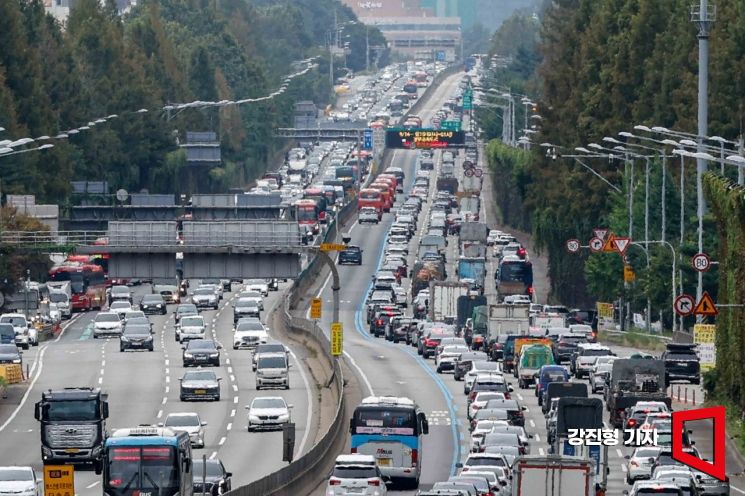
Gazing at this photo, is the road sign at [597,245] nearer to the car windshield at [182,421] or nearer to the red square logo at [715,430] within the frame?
the car windshield at [182,421]

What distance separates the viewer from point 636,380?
3226 inches

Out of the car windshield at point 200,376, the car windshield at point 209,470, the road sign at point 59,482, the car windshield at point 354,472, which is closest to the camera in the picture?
the road sign at point 59,482

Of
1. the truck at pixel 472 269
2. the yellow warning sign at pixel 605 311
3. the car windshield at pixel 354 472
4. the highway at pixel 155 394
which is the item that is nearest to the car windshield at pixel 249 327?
the highway at pixel 155 394

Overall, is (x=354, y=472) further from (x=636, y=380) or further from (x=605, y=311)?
(x=605, y=311)

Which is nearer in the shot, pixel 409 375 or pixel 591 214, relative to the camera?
pixel 409 375

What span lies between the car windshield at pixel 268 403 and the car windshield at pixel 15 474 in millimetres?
24855

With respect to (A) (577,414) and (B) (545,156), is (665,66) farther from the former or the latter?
(A) (577,414)

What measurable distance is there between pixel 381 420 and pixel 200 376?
2591cm

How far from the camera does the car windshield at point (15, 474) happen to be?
185 ft

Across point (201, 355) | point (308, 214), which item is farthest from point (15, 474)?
point (308, 214)

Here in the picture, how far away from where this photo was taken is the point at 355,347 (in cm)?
11875

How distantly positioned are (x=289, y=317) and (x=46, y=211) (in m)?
18.4

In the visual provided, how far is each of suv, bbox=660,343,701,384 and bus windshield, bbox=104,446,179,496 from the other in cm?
4223

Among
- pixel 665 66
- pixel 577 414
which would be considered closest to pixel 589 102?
pixel 665 66
